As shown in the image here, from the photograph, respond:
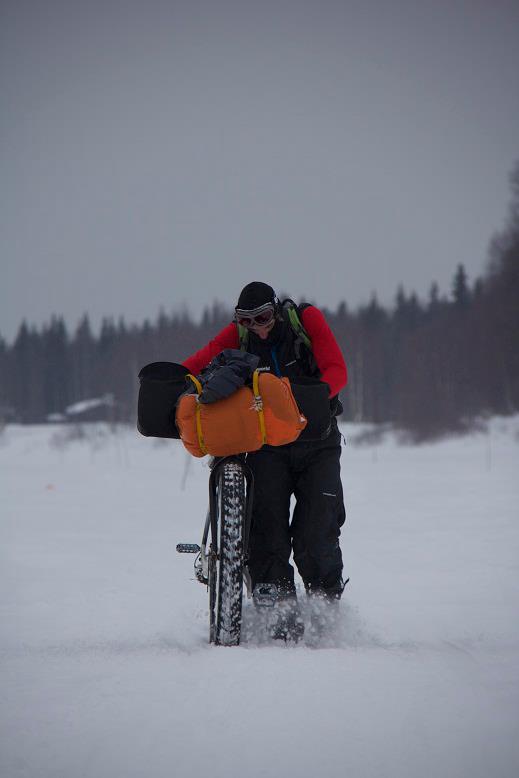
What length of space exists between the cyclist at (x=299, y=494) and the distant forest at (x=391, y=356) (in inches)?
828

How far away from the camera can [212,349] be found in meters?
3.07

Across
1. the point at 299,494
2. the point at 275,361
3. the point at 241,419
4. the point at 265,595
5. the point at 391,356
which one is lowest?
the point at 265,595

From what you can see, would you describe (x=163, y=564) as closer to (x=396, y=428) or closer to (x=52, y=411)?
(x=396, y=428)

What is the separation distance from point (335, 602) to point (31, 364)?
54.5 metres

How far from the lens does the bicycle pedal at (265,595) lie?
8.82 ft

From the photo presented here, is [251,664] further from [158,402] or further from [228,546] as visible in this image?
[158,402]

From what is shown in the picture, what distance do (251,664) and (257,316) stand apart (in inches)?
61.5

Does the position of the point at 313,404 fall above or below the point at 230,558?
above

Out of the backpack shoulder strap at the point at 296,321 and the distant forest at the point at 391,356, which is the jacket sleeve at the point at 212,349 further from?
the distant forest at the point at 391,356

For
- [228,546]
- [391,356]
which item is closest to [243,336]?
[228,546]

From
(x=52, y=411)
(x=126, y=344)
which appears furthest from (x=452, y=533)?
(x=52, y=411)

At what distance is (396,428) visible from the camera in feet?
84.7

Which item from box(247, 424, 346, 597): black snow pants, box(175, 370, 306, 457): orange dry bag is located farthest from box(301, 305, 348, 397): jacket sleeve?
box(175, 370, 306, 457): orange dry bag

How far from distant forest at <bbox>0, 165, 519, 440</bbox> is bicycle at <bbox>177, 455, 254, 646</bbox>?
21525 mm
